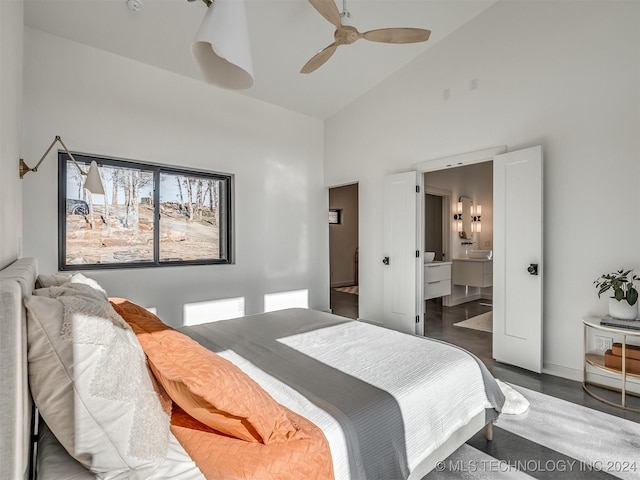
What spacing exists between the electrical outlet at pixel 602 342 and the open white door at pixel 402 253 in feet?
5.71

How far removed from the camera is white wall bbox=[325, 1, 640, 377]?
2695 mm

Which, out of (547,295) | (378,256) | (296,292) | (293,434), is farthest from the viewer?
(296,292)

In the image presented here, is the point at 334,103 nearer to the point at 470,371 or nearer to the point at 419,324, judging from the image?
the point at 419,324

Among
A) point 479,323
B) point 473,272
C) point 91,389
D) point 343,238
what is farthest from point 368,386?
point 343,238

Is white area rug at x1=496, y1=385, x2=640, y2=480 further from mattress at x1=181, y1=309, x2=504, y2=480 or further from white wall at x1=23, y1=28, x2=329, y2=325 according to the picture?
white wall at x1=23, y1=28, x2=329, y2=325

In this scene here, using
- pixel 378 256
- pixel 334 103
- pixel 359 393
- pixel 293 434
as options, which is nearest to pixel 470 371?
pixel 359 393

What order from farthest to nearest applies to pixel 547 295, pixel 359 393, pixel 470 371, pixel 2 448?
1. pixel 547 295
2. pixel 470 371
3. pixel 359 393
4. pixel 2 448

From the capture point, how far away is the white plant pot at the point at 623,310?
249 centimetres

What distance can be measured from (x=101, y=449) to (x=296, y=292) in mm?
4138

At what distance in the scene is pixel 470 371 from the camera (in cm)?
177

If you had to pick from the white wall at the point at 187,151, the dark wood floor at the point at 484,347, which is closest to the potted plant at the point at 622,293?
the dark wood floor at the point at 484,347

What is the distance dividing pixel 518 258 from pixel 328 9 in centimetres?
275

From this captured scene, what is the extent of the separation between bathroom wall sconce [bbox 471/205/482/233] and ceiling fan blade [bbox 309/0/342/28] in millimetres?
5453

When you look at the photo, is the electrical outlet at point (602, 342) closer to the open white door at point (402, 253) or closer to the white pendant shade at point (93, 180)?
the open white door at point (402, 253)
